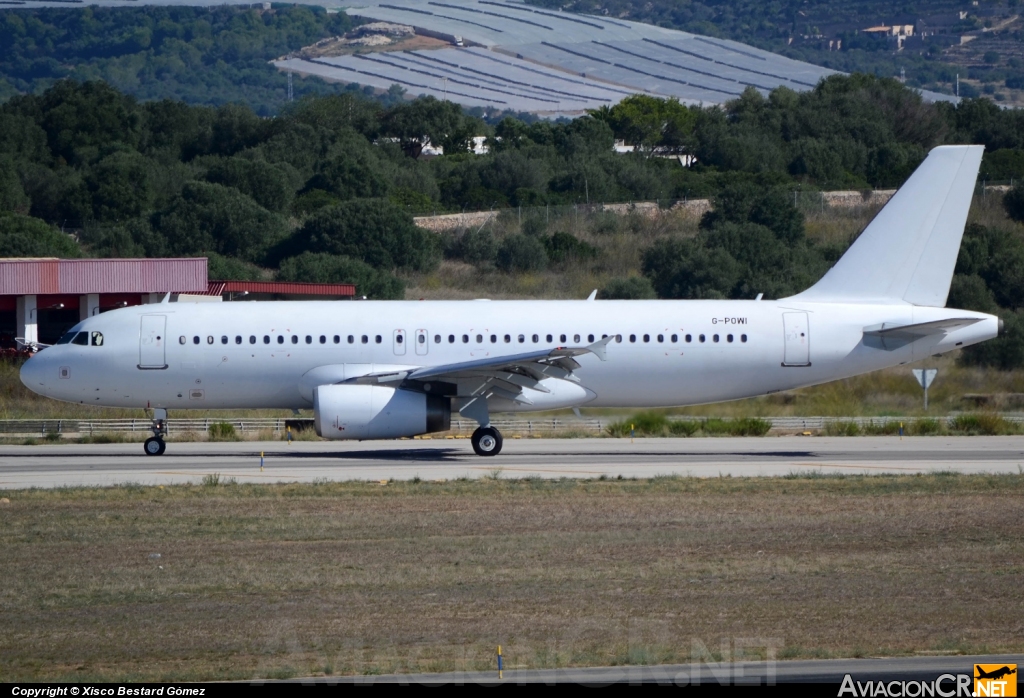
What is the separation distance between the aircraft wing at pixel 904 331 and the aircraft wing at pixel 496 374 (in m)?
5.80

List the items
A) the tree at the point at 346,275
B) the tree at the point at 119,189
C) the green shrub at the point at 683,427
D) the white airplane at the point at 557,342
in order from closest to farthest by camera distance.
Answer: the white airplane at the point at 557,342
the green shrub at the point at 683,427
the tree at the point at 346,275
the tree at the point at 119,189

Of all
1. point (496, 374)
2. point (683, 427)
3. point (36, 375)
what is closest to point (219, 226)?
point (683, 427)

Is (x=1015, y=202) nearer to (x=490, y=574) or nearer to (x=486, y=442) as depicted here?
(x=486, y=442)

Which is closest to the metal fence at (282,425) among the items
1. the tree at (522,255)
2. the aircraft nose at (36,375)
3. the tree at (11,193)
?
the aircraft nose at (36,375)

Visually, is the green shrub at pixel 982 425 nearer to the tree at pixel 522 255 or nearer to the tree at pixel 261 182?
the tree at pixel 522 255

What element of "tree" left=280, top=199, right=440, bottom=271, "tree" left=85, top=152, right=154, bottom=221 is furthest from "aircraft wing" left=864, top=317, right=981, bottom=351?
"tree" left=85, top=152, right=154, bottom=221

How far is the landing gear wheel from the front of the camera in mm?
28156

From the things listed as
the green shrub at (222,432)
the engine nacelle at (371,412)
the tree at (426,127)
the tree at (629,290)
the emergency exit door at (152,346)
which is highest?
the tree at (426,127)

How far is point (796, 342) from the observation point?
28.9 meters

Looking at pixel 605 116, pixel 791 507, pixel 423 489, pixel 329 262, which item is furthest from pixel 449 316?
pixel 605 116

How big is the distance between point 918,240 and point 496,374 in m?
9.91

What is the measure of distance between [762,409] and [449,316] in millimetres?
11288

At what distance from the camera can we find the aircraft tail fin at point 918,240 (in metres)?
29.1

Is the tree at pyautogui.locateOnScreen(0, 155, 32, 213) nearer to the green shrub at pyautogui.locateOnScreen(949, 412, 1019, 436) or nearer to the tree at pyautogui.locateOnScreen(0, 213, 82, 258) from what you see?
the tree at pyautogui.locateOnScreen(0, 213, 82, 258)
